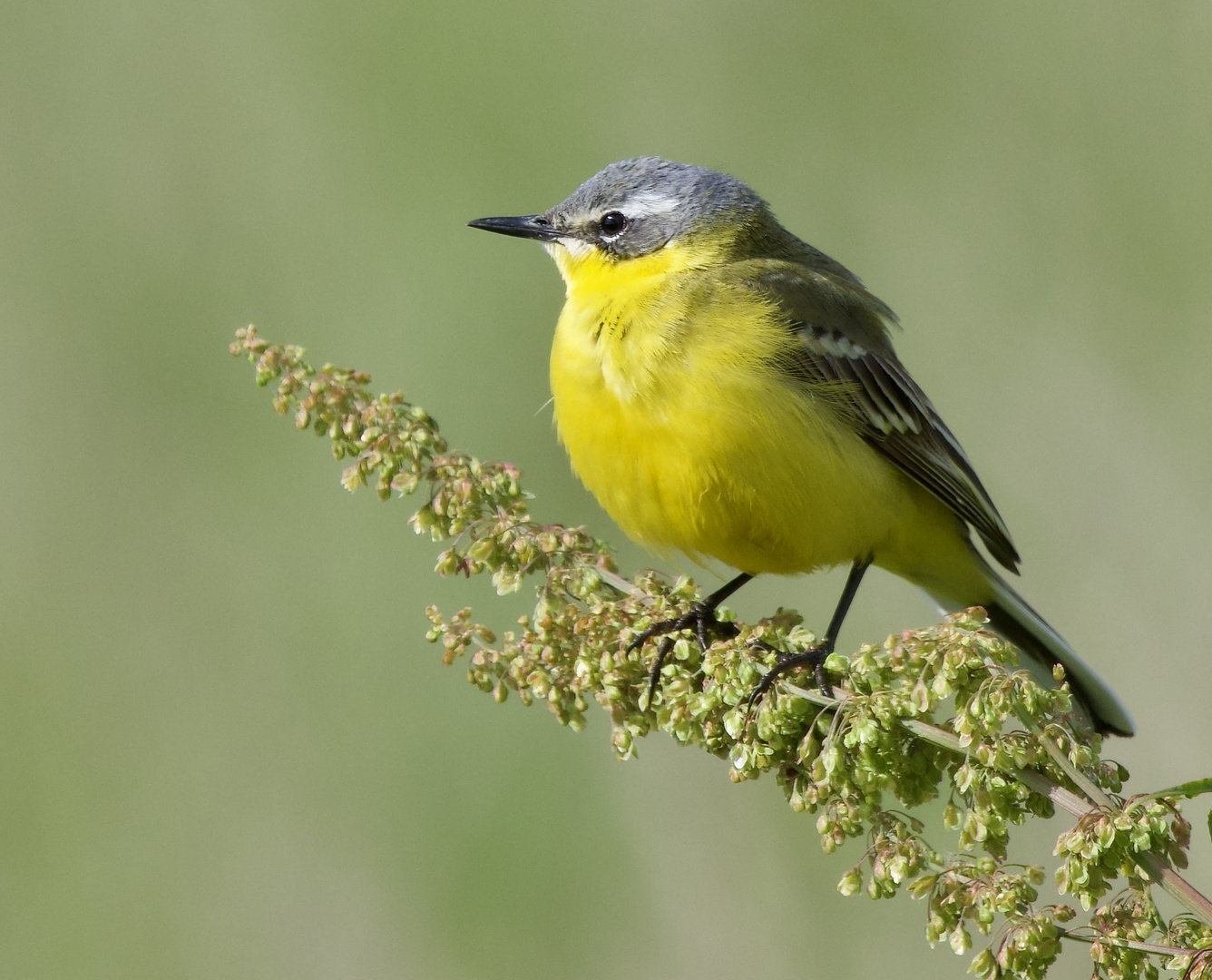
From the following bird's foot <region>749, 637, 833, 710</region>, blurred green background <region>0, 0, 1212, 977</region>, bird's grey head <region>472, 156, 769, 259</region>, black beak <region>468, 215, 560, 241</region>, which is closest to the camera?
bird's foot <region>749, 637, 833, 710</region>

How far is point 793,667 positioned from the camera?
11.1 ft

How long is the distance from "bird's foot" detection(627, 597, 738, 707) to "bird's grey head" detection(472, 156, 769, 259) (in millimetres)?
1400

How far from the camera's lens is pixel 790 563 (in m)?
4.64

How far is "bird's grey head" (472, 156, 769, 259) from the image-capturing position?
16.7 feet

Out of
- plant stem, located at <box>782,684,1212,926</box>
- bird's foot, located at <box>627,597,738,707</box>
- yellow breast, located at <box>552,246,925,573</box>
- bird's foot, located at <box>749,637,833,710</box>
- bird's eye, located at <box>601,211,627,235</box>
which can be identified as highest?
bird's eye, located at <box>601,211,627,235</box>

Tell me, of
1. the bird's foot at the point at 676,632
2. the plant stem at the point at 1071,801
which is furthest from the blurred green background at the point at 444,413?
the plant stem at the point at 1071,801

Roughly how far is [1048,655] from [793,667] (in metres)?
1.83

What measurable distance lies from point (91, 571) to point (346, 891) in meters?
2.19

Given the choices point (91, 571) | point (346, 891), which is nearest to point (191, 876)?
point (346, 891)

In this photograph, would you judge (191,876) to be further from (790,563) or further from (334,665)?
(790,563)

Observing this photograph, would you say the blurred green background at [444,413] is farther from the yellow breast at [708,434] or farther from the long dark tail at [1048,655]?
the yellow breast at [708,434]

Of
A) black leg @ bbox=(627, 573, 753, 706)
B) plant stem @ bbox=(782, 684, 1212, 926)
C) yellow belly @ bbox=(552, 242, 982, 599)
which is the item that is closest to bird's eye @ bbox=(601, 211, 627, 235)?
yellow belly @ bbox=(552, 242, 982, 599)

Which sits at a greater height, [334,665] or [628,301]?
[628,301]

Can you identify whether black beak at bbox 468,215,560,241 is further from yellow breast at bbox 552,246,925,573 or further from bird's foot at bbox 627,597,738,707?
bird's foot at bbox 627,597,738,707
